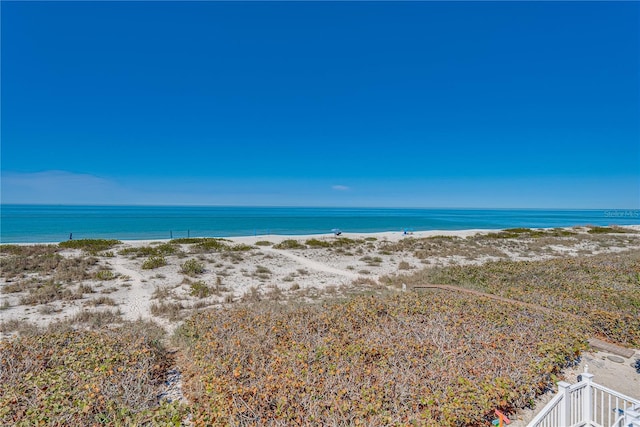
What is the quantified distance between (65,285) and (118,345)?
10.5m

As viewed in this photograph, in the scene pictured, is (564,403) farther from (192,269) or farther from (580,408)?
(192,269)

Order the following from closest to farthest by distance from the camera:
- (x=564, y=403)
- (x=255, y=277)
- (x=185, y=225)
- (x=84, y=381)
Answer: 1. (x=564, y=403)
2. (x=84, y=381)
3. (x=255, y=277)
4. (x=185, y=225)

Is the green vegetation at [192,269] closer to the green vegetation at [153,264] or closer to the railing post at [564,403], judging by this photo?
the green vegetation at [153,264]

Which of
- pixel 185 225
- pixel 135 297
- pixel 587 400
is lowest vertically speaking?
pixel 135 297

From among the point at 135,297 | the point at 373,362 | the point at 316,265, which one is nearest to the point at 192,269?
the point at 135,297

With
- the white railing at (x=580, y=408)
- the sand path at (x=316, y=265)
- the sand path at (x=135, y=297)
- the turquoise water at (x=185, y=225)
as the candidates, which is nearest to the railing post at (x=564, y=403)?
the white railing at (x=580, y=408)

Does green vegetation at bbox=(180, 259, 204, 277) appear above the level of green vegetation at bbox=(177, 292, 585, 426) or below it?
below

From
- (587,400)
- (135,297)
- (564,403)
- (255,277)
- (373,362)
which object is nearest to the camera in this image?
(564,403)

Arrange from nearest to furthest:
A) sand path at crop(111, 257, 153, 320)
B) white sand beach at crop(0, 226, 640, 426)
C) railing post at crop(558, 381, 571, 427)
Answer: railing post at crop(558, 381, 571, 427) → white sand beach at crop(0, 226, 640, 426) → sand path at crop(111, 257, 153, 320)

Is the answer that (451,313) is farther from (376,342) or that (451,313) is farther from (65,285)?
(65,285)

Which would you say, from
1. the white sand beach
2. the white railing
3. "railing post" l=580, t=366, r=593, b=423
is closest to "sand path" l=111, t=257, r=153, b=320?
the white sand beach

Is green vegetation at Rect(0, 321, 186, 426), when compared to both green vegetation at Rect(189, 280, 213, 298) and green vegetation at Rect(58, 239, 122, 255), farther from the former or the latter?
green vegetation at Rect(58, 239, 122, 255)

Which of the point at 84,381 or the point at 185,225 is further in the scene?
the point at 185,225

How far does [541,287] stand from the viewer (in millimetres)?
11047
